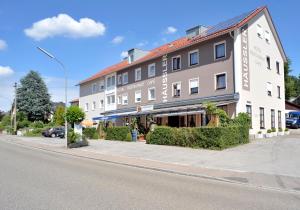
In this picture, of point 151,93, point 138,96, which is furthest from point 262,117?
point 138,96

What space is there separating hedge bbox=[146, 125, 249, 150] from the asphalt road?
8819 mm

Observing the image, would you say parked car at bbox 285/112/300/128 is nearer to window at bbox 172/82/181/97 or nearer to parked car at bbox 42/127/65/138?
window at bbox 172/82/181/97

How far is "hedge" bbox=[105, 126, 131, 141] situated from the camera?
28958 mm

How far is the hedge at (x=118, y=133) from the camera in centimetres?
2896

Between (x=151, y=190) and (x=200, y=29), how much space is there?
87.2 feet

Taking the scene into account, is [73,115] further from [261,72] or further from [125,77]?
[261,72]

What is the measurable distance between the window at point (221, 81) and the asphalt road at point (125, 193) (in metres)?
16.6

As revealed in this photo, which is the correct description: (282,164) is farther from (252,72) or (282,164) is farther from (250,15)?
(250,15)

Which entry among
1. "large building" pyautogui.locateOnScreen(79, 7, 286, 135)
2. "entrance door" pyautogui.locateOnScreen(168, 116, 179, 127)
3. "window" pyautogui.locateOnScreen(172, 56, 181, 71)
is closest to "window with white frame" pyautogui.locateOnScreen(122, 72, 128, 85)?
"large building" pyautogui.locateOnScreen(79, 7, 286, 135)

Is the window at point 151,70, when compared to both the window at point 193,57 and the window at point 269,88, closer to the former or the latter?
the window at point 193,57

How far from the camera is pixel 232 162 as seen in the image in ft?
52.1

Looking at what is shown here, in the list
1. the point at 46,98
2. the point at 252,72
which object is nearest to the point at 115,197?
the point at 252,72

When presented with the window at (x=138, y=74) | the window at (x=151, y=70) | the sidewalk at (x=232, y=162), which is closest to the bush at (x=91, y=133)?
the window at (x=138, y=74)

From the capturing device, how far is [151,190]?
9055mm
